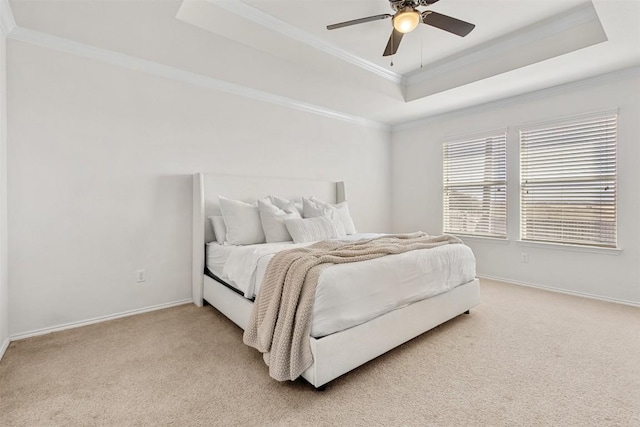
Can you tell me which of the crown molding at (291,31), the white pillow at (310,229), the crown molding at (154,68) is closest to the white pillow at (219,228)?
the white pillow at (310,229)

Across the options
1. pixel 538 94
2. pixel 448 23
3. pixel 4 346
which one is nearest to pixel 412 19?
pixel 448 23

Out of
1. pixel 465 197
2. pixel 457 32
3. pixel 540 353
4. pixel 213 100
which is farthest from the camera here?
pixel 465 197

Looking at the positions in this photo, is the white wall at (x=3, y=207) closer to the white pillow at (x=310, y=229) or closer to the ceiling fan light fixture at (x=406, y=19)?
the white pillow at (x=310, y=229)

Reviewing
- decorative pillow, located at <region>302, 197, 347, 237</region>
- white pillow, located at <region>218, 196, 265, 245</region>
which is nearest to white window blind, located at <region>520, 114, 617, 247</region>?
decorative pillow, located at <region>302, 197, 347, 237</region>

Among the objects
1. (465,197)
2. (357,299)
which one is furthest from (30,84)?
(465,197)

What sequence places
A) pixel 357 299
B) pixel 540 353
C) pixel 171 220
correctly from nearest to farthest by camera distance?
pixel 357 299 < pixel 540 353 < pixel 171 220

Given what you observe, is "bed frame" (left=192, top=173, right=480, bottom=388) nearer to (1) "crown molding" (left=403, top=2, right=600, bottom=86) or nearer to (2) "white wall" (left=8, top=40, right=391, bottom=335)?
(2) "white wall" (left=8, top=40, right=391, bottom=335)

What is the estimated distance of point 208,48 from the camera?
2.70 metres

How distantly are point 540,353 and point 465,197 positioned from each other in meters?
2.70

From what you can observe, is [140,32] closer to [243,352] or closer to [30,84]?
[30,84]

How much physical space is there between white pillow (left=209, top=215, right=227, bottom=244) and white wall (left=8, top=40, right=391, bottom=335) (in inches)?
11.9

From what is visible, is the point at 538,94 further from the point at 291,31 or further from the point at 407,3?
the point at 291,31

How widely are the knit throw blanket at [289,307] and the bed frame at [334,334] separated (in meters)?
0.10

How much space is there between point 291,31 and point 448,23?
1.37 m
